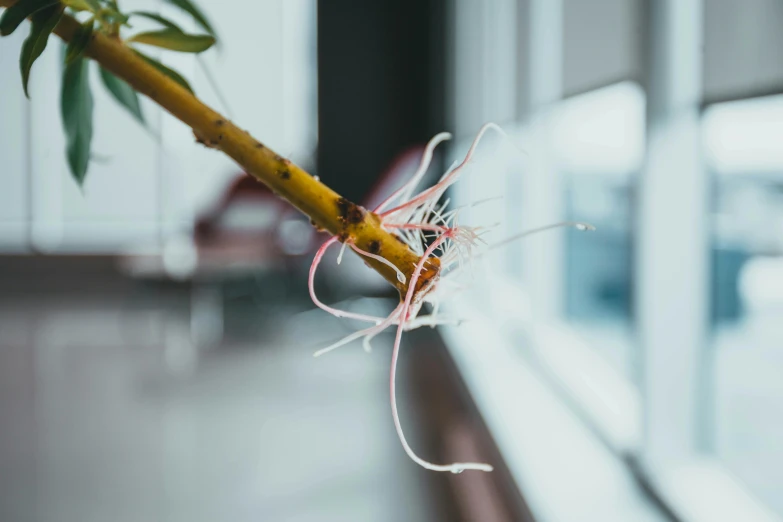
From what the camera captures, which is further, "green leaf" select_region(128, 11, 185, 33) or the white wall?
the white wall

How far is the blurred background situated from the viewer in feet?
5.28

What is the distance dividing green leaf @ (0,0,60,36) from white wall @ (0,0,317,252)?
7019 mm

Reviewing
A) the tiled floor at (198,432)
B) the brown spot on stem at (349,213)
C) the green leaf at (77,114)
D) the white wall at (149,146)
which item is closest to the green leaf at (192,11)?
the green leaf at (77,114)

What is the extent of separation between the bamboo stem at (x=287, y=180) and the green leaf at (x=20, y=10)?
3.0 inches

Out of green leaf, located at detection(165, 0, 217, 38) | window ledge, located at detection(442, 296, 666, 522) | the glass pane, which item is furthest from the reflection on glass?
green leaf, located at detection(165, 0, 217, 38)

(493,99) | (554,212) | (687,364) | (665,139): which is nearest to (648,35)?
(665,139)

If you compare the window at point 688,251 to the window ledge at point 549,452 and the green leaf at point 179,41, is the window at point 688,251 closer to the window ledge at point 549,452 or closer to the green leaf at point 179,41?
the window ledge at point 549,452

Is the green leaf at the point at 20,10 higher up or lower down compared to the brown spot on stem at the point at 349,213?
higher up

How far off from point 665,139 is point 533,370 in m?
1.64

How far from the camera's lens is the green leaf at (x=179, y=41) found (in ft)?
1.96

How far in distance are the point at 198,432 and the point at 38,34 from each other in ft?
8.73

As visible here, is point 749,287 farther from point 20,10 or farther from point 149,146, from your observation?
point 149,146

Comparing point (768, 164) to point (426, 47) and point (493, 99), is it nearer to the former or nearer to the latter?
point (493, 99)

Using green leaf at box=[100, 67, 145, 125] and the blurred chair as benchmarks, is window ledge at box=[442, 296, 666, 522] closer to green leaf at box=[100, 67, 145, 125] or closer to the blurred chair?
green leaf at box=[100, 67, 145, 125]
